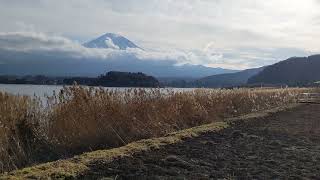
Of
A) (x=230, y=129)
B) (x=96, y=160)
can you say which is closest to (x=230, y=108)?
(x=230, y=129)

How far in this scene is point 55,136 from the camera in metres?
10.8

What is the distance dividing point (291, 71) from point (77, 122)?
184 metres

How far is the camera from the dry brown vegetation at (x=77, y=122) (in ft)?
32.3

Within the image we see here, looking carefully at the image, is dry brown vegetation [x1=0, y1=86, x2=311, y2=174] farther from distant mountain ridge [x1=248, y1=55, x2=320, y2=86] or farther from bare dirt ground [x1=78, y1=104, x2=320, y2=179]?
distant mountain ridge [x1=248, y1=55, x2=320, y2=86]

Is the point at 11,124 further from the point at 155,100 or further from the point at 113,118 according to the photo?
the point at 155,100

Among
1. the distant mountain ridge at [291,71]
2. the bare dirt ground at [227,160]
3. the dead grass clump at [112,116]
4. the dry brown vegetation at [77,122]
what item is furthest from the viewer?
the distant mountain ridge at [291,71]

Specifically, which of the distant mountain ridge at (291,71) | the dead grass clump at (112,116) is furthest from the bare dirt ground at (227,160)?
the distant mountain ridge at (291,71)

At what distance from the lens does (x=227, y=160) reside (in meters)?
9.32

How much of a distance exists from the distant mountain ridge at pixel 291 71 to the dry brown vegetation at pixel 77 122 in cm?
16863

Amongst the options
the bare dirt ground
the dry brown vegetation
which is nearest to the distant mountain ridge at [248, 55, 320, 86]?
the dry brown vegetation

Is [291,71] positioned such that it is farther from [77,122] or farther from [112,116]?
[77,122]

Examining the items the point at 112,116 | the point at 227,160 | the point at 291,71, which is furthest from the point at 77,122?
the point at 291,71

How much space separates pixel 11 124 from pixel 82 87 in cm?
225

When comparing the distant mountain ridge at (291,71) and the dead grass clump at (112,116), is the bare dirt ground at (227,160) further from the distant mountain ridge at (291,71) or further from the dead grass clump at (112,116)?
the distant mountain ridge at (291,71)
